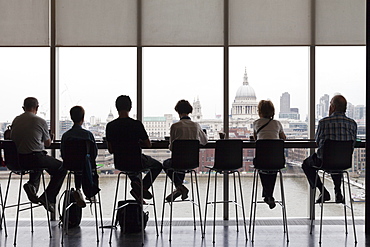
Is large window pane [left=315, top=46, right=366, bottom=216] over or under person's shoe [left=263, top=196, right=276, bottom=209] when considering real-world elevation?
over

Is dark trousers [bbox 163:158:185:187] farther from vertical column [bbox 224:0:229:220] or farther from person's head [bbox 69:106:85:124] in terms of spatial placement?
person's head [bbox 69:106:85:124]

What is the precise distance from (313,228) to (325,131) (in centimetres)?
116

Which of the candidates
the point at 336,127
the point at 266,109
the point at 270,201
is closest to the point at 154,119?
the point at 266,109

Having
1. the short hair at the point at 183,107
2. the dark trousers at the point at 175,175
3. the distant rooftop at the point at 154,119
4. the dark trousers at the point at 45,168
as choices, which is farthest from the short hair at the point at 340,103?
the dark trousers at the point at 45,168

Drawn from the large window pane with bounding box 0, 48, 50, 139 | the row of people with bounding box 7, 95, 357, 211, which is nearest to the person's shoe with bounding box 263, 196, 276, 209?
the row of people with bounding box 7, 95, 357, 211

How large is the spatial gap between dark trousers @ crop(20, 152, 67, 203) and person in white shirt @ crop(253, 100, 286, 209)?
2.16m

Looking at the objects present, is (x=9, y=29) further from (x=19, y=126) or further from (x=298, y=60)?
(x=298, y=60)

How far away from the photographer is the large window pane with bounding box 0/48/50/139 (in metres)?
5.90

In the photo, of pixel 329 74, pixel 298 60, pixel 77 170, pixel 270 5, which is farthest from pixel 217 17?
pixel 77 170

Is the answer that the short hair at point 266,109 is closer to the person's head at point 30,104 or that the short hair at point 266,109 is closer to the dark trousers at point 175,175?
the dark trousers at point 175,175

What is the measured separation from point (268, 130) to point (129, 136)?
4.91 feet

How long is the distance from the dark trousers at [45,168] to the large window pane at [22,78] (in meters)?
1.03

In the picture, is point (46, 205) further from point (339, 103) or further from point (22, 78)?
point (339, 103)

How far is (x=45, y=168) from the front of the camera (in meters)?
4.96
